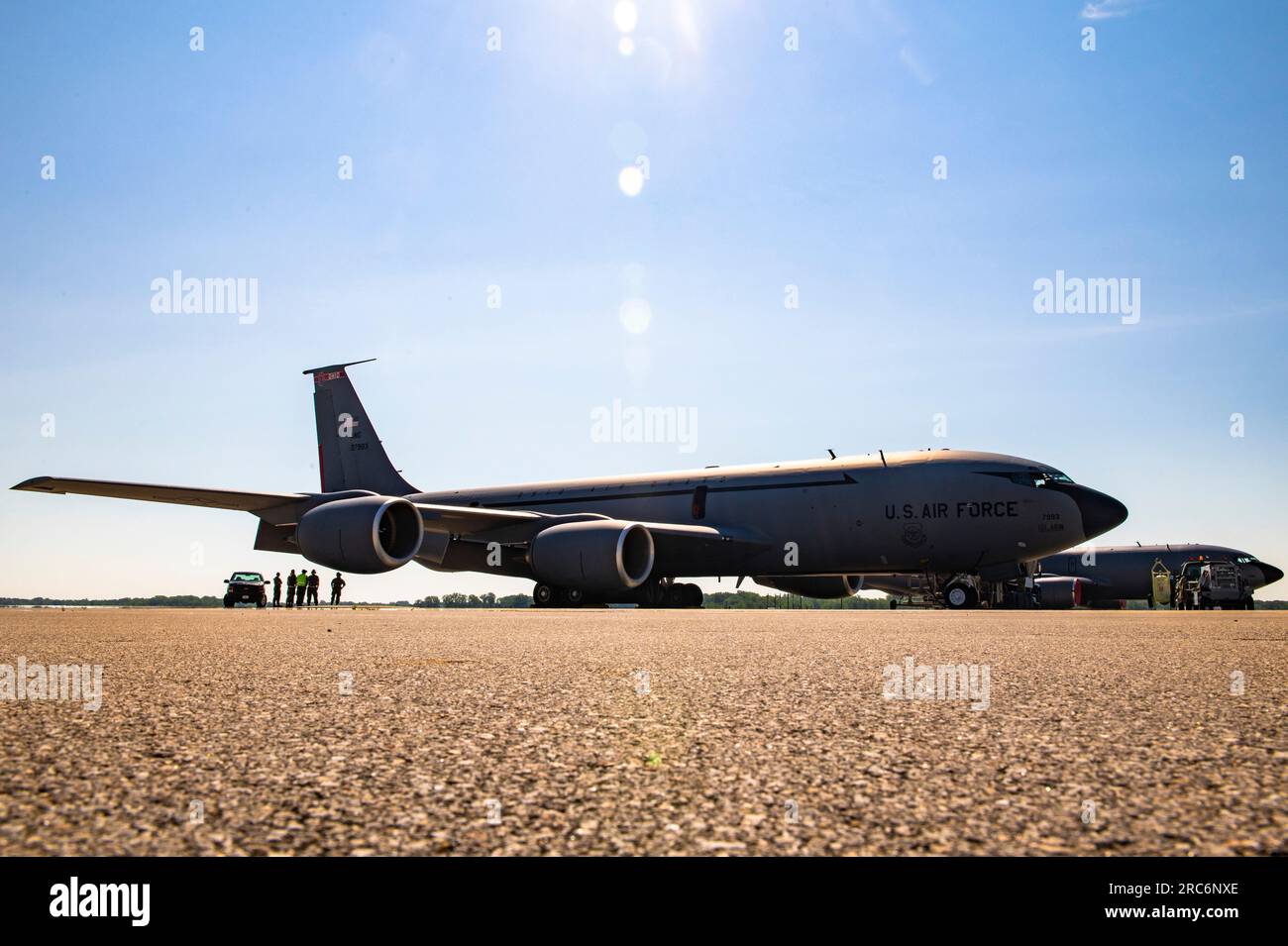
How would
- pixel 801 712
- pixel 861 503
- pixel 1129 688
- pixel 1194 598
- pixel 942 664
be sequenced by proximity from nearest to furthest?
1. pixel 801 712
2. pixel 1129 688
3. pixel 942 664
4. pixel 861 503
5. pixel 1194 598

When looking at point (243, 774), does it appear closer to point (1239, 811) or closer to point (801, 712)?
point (801, 712)

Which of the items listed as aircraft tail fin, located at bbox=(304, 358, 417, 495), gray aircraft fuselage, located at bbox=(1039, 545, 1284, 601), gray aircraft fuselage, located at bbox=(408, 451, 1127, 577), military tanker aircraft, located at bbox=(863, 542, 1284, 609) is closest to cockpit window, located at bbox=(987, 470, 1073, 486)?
gray aircraft fuselage, located at bbox=(408, 451, 1127, 577)

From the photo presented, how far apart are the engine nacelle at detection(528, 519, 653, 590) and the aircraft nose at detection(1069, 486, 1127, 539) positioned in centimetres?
882

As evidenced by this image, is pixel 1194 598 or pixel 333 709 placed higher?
pixel 333 709

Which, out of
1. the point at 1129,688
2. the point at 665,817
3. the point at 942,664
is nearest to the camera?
the point at 665,817

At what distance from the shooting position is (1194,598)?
2673 cm

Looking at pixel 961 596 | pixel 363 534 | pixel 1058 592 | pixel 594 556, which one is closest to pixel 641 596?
pixel 594 556

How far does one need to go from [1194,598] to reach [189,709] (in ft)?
96.0

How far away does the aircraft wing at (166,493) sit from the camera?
51.9ft

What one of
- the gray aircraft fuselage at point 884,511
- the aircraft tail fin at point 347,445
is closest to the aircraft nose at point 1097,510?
the gray aircraft fuselage at point 884,511

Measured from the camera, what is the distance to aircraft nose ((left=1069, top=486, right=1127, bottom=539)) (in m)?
19.0

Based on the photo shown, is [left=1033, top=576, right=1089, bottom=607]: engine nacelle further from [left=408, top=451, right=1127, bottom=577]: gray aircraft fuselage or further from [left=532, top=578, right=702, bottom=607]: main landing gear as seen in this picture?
[left=532, top=578, right=702, bottom=607]: main landing gear

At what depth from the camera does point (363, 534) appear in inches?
651
